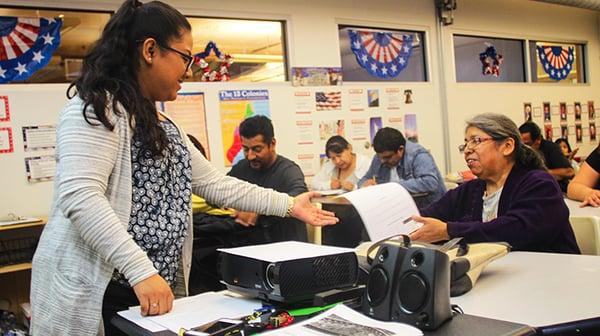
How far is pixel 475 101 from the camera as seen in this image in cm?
657

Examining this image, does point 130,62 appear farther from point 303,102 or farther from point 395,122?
point 395,122

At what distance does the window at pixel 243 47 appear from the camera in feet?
15.7

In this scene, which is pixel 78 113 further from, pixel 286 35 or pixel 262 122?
pixel 286 35

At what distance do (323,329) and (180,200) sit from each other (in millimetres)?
579

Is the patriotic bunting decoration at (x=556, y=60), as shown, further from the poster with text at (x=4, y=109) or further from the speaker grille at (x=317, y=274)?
the speaker grille at (x=317, y=274)

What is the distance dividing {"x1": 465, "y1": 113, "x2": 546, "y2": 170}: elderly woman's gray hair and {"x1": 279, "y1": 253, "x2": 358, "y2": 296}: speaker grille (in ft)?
3.47

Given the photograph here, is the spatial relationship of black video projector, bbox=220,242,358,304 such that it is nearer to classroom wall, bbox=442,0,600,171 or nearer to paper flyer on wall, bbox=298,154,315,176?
paper flyer on wall, bbox=298,154,315,176

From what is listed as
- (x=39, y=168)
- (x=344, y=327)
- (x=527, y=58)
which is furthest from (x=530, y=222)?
(x=527, y=58)

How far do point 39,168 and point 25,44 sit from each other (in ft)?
2.93

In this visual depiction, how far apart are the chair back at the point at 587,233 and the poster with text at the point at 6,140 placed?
358 cm

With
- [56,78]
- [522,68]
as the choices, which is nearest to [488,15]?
[522,68]

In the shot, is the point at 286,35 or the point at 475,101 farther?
the point at 475,101

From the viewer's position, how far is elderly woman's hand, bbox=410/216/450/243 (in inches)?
73.9

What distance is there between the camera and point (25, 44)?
3.98m
